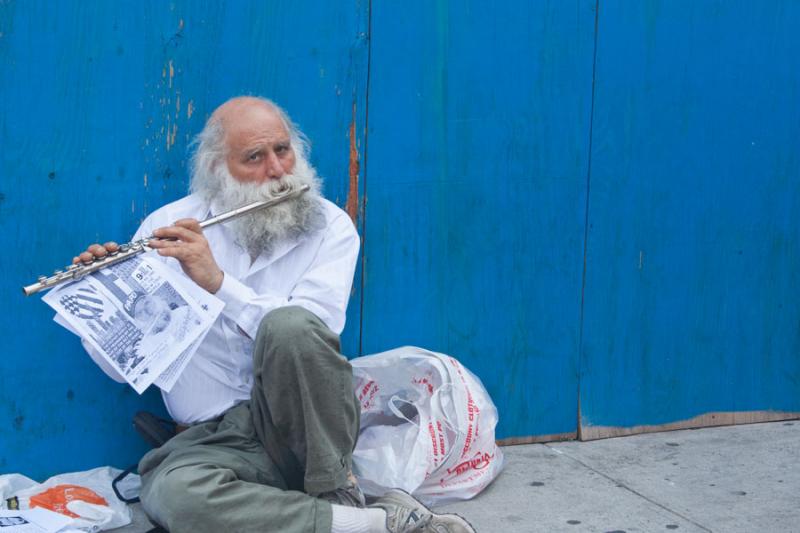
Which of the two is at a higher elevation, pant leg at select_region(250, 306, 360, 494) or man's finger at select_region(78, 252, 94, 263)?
man's finger at select_region(78, 252, 94, 263)

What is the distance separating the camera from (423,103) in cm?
337

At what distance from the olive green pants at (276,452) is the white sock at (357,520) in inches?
1.1

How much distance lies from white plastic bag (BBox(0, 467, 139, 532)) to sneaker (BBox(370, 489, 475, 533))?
78 cm

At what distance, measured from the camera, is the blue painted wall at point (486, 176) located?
299 cm

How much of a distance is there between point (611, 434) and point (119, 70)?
85.7 inches

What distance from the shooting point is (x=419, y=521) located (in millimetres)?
2717

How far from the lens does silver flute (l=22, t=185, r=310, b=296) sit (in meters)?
2.63

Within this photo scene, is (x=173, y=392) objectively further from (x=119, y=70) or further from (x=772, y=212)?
(x=772, y=212)

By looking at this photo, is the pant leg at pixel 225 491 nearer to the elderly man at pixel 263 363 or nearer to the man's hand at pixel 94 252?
the elderly man at pixel 263 363

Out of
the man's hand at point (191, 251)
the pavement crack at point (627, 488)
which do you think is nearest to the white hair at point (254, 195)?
the man's hand at point (191, 251)

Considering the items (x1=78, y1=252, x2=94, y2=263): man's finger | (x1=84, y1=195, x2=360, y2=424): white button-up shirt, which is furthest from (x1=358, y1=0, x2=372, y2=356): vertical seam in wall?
(x1=78, y1=252, x2=94, y2=263): man's finger

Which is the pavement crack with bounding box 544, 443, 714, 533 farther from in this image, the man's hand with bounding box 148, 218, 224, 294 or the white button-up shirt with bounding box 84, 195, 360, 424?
the man's hand with bounding box 148, 218, 224, 294

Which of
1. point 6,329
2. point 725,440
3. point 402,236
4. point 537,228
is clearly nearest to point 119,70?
point 6,329

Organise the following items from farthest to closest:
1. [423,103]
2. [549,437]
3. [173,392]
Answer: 1. [549,437]
2. [423,103]
3. [173,392]
